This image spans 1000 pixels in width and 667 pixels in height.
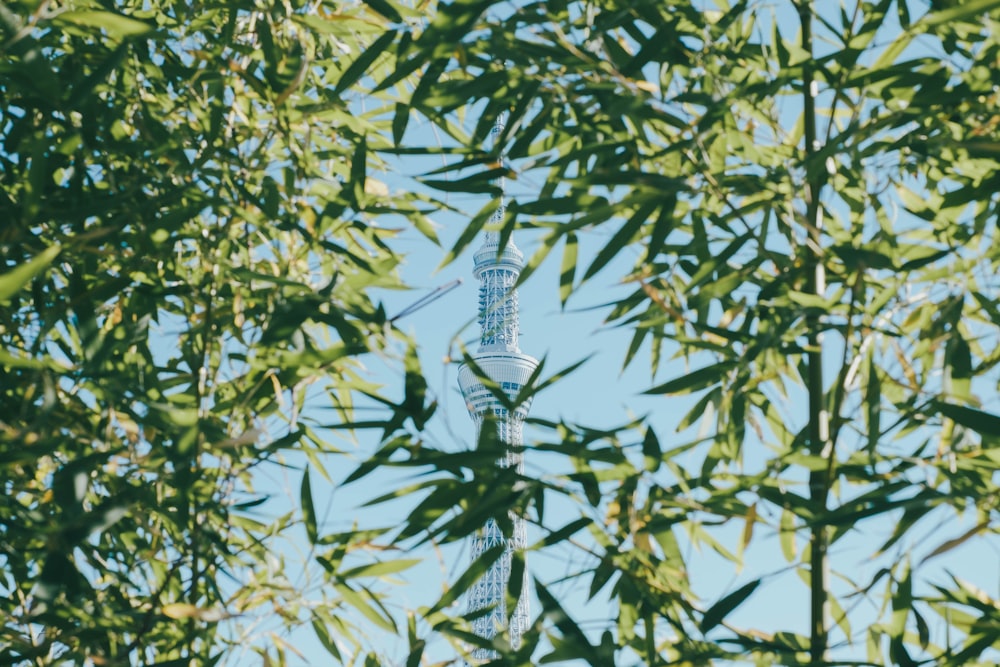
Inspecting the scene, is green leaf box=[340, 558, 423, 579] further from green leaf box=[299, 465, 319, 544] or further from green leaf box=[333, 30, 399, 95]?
green leaf box=[333, 30, 399, 95]

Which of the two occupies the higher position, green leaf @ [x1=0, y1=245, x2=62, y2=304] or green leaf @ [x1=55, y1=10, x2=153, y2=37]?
green leaf @ [x1=55, y1=10, x2=153, y2=37]

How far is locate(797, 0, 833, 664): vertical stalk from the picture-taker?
1.92 metres

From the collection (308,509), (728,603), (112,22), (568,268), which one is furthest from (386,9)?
(728,603)

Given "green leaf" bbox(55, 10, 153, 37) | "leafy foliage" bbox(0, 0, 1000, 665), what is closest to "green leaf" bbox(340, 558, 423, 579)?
"leafy foliage" bbox(0, 0, 1000, 665)

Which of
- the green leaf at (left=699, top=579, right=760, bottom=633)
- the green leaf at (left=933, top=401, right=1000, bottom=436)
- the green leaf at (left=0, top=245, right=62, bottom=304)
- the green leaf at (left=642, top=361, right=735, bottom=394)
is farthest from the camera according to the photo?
the green leaf at (left=642, top=361, right=735, bottom=394)

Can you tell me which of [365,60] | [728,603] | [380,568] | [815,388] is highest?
[365,60]

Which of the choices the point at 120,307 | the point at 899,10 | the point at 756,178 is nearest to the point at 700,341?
the point at 756,178

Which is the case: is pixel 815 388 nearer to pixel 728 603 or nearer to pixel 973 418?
pixel 973 418

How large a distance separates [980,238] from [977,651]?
927mm

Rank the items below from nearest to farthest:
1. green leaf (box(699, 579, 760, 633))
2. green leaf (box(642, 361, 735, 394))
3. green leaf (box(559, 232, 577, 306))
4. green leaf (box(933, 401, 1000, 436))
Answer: green leaf (box(933, 401, 1000, 436)) < green leaf (box(699, 579, 760, 633)) < green leaf (box(642, 361, 735, 394)) < green leaf (box(559, 232, 577, 306))

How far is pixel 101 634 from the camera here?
2062mm

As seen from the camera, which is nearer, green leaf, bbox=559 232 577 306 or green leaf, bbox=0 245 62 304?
green leaf, bbox=0 245 62 304

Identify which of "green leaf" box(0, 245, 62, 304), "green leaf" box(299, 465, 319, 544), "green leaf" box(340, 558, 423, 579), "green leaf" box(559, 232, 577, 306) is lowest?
"green leaf" box(340, 558, 423, 579)

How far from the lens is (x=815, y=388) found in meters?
2.09
